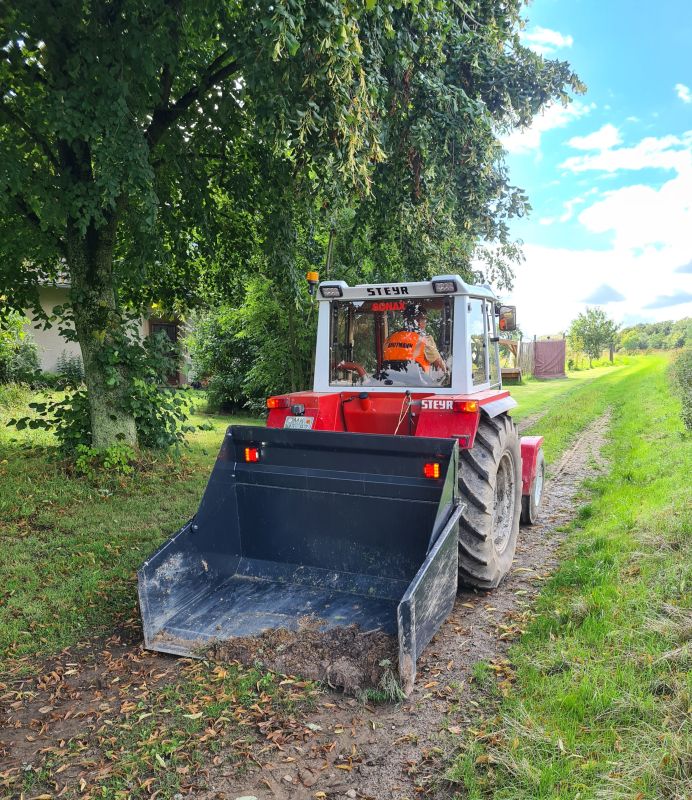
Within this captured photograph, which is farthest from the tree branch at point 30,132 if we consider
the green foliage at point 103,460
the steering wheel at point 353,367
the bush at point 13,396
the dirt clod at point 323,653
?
the bush at point 13,396

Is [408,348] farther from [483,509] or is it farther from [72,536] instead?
[72,536]

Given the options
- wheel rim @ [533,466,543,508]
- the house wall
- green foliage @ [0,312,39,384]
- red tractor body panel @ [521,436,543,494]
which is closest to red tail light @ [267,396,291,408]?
red tractor body panel @ [521,436,543,494]

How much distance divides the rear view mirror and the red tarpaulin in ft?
93.3

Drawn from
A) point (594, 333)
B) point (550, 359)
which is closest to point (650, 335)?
point (594, 333)

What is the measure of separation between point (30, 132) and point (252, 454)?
473 cm

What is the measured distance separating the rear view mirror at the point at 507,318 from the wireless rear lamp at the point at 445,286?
120 centimetres

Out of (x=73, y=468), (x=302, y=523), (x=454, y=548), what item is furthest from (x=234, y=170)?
(x=454, y=548)

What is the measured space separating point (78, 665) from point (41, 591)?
1.37 metres

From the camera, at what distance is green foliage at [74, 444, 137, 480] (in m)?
7.47

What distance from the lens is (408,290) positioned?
477 cm

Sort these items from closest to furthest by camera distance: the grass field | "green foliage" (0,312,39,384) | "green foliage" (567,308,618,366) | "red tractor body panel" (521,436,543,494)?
the grass field, "red tractor body panel" (521,436,543,494), "green foliage" (0,312,39,384), "green foliage" (567,308,618,366)

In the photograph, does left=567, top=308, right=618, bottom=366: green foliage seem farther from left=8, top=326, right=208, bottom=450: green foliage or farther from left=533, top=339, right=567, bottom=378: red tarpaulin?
left=8, top=326, right=208, bottom=450: green foliage

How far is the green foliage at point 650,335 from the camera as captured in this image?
57066 mm

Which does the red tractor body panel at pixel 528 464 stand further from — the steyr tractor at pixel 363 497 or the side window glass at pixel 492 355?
the steyr tractor at pixel 363 497
